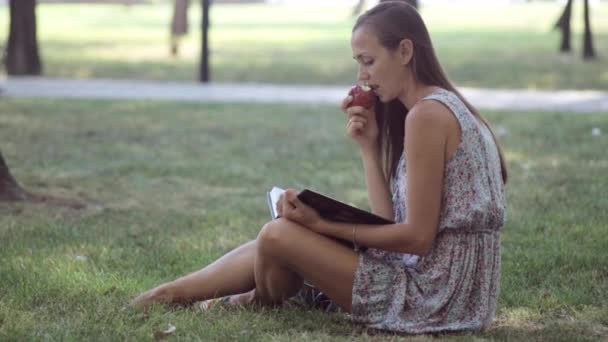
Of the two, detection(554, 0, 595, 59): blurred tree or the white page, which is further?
detection(554, 0, 595, 59): blurred tree

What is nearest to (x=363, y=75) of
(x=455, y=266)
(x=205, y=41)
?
(x=455, y=266)

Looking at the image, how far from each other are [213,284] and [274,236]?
454 mm

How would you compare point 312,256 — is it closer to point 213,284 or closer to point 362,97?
point 213,284

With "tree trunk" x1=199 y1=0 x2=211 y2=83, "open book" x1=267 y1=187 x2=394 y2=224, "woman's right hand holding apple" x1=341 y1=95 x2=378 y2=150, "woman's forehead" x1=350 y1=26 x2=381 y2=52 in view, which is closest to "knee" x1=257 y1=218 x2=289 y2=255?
"open book" x1=267 y1=187 x2=394 y2=224

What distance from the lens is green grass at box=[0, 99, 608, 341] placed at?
3.98m

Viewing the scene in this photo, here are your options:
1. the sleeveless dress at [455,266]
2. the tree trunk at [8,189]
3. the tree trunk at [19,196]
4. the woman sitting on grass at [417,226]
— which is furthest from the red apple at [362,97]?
the tree trunk at [8,189]

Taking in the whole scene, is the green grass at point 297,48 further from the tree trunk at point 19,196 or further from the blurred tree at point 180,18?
the tree trunk at point 19,196

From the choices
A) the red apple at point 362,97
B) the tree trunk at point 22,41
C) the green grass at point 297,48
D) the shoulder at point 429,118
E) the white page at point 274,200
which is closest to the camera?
the shoulder at point 429,118

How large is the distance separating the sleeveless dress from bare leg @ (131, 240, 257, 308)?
52cm

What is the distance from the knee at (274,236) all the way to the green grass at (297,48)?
36.5ft

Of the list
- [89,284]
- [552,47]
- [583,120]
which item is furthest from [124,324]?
[552,47]

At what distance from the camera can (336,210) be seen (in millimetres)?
3725

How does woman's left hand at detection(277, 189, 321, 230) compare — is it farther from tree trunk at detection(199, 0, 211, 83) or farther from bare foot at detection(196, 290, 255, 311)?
tree trunk at detection(199, 0, 211, 83)

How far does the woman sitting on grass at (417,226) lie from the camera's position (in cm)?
362
